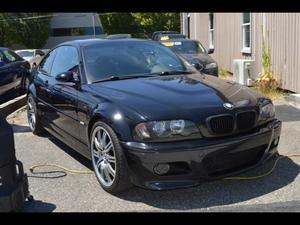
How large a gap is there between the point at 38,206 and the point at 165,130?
4.68 ft

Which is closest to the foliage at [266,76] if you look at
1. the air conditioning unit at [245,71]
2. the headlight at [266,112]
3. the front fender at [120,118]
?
the air conditioning unit at [245,71]

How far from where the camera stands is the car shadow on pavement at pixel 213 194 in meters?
4.04

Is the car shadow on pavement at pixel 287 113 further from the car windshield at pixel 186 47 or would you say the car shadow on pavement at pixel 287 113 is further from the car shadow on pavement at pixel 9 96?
the car shadow on pavement at pixel 9 96

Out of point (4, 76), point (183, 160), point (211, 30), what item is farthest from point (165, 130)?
point (211, 30)

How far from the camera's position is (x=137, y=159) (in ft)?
12.8

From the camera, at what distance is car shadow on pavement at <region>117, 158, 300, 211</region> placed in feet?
13.3

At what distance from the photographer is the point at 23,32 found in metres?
50.7

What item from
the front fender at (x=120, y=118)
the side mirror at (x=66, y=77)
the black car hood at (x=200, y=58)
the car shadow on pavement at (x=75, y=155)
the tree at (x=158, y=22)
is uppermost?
the tree at (x=158, y=22)

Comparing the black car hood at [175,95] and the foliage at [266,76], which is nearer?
the black car hood at [175,95]

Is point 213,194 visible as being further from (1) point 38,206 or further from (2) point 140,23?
(2) point 140,23

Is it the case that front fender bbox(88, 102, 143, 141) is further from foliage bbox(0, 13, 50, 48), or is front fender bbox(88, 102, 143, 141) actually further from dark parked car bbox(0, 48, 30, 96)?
foliage bbox(0, 13, 50, 48)

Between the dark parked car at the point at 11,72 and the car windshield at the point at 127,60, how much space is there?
5.77 m

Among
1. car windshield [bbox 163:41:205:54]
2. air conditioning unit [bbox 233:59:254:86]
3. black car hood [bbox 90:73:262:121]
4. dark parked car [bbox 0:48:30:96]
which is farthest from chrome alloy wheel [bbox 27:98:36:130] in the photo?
car windshield [bbox 163:41:205:54]
